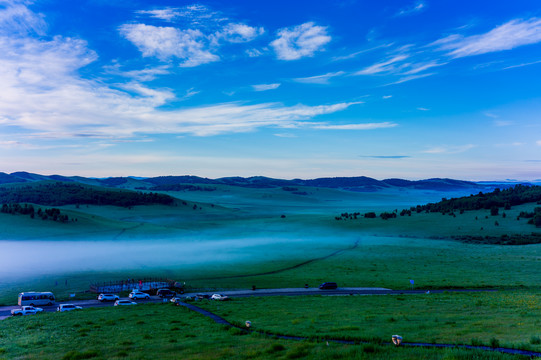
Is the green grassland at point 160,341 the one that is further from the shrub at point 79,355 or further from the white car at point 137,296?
the white car at point 137,296

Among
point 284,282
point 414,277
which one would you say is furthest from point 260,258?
point 414,277

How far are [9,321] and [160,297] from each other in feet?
61.1

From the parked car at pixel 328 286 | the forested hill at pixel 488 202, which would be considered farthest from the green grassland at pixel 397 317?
the forested hill at pixel 488 202

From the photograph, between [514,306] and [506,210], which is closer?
[514,306]

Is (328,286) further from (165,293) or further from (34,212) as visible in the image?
(34,212)

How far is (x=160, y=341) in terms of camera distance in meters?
23.8

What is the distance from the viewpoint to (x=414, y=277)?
61938 mm

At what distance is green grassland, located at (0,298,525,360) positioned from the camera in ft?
57.6

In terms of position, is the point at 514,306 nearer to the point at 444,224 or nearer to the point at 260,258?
the point at 260,258

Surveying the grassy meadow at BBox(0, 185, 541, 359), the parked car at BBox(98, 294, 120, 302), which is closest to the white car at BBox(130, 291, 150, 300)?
the parked car at BBox(98, 294, 120, 302)

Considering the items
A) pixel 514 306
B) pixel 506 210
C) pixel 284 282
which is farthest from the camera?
pixel 506 210

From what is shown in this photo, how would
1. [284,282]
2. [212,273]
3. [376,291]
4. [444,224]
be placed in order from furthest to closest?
[444,224]
[212,273]
[284,282]
[376,291]

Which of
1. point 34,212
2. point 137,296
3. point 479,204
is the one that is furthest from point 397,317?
point 479,204

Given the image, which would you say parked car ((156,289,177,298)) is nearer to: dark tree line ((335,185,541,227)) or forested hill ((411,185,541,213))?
dark tree line ((335,185,541,227))
